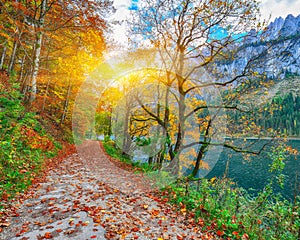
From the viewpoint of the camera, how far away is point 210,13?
6.94 m

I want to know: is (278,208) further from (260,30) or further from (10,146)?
(10,146)

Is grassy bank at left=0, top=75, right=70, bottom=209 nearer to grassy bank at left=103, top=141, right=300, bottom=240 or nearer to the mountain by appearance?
grassy bank at left=103, top=141, right=300, bottom=240

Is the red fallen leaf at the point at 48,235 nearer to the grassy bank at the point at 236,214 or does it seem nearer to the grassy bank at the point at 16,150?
the grassy bank at the point at 16,150

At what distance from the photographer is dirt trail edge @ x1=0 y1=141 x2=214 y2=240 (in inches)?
133

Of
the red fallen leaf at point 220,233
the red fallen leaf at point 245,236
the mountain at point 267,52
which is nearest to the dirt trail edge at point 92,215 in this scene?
the red fallen leaf at point 220,233

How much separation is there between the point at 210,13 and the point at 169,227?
7.55 m

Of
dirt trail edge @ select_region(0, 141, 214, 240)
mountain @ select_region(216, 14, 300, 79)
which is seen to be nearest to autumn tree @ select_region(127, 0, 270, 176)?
mountain @ select_region(216, 14, 300, 79)

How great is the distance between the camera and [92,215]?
4.01 meters

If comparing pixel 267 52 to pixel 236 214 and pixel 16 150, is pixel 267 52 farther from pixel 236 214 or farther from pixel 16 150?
pixel 16 150

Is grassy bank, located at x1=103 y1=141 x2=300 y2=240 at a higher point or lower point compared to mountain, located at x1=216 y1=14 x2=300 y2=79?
lower

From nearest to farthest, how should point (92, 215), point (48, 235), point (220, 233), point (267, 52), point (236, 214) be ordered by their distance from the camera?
point (48, 235) < point (92, 215) < point (220, 233) < point (236, 214) < point (267, 52)

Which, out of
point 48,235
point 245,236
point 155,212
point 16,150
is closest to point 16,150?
point 16,150

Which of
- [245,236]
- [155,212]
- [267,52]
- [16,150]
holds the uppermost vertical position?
[267,52]

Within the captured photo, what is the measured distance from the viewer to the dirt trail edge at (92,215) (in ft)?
11.1
